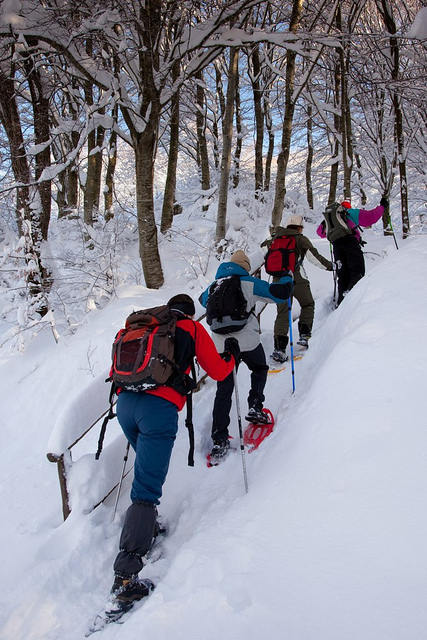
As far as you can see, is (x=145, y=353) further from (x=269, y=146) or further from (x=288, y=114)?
(x=269, y=146)

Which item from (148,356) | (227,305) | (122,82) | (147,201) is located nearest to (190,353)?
(148,356)

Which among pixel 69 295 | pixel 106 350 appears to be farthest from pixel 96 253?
pixel 106 350

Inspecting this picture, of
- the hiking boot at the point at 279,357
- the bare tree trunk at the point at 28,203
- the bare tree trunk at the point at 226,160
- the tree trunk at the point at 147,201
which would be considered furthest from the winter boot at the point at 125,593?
the bare tree trunk at the point at 226,160

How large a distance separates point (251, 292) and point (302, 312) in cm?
210

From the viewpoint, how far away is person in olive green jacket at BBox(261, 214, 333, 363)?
17.4ft

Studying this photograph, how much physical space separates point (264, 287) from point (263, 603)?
8.89ft

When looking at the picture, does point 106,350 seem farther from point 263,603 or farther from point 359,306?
point 263,603

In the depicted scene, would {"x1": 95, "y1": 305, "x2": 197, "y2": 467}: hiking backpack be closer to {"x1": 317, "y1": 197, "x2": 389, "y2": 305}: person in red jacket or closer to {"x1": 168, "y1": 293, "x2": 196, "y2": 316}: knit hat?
{"x1": 168, "y1": 293, "x2": 196, "y2": 316}: knit hat

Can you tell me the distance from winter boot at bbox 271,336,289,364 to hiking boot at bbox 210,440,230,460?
1.96m

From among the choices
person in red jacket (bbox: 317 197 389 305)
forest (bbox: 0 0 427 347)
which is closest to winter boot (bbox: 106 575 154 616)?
person in red jacket (bbox: 317 197 389 305)

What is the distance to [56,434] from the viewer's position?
305 centimetres

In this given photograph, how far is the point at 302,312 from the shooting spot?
18.3 feet

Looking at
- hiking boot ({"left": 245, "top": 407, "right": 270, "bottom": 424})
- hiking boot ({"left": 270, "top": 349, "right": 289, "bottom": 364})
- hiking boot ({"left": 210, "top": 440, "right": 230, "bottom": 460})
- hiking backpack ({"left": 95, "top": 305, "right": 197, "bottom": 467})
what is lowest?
hiking boot ({"left": 210, "top": 440, "right": 230, "bottom": 460})

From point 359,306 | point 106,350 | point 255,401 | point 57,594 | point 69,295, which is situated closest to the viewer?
point 57,594
